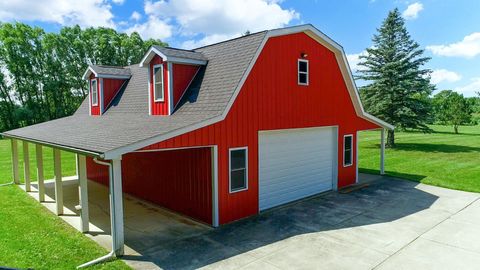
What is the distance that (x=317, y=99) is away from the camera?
12.1 meters

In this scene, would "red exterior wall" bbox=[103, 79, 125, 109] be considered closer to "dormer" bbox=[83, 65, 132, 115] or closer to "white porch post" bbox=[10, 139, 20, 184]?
"dormer" bbox=[83, 65, 132, 115]

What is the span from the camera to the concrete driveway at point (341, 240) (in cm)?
669

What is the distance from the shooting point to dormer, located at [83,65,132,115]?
15.3 m

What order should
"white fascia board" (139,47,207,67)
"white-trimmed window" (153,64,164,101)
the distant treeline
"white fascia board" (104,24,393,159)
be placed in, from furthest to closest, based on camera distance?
the distant treeline < "white-trimmed window" (153,64,164,101) < "white fascia board" (139,47,207,67) < "white fascia board" (104,24,393,159)

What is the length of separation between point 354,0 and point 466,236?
12.4m

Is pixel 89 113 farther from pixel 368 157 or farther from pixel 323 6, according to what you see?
pixel 368 157

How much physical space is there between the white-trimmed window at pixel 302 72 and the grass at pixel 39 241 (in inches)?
322

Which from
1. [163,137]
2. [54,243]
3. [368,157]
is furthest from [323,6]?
[54,243]

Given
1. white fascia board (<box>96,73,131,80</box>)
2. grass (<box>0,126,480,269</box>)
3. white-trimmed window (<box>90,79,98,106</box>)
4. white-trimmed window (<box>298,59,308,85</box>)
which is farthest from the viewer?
white-trimmed window (<box>90,79,98,106</box>)

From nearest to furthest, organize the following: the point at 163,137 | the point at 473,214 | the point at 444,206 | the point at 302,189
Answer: the point at 163,137 → the point at 473,214 → the point at 444,206 → the point at 302,189

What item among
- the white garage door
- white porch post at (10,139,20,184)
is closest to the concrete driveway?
the white garage door

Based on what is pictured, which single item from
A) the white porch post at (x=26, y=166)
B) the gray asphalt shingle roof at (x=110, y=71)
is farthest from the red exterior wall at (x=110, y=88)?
the white porch post at (x=26, y=166)

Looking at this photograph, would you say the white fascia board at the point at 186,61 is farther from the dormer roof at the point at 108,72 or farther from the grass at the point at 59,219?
the dormer roof at the point at 108,72

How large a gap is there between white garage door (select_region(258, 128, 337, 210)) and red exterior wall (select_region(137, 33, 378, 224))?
1.22ft
